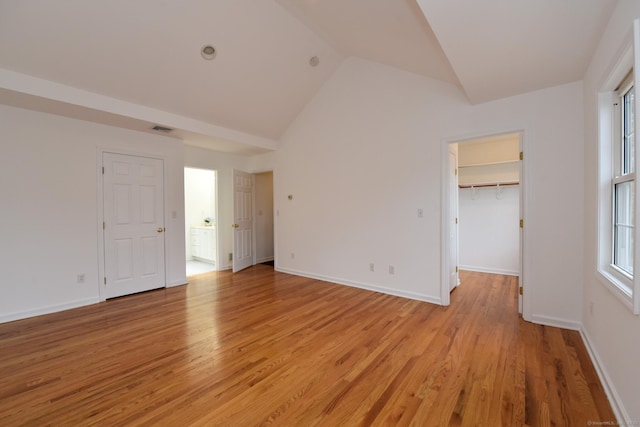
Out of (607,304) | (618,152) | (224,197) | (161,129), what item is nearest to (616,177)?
(618,152)

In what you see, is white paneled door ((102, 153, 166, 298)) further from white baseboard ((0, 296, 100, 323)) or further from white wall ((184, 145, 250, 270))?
white wall ((184, 145, 250, 270))

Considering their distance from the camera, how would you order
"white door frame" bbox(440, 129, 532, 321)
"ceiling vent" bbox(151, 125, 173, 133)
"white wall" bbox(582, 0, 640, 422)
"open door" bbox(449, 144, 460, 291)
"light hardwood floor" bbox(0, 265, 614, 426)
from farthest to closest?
"ceiling vent" bbox(151, 125, 173, 133), "open door" bbox(449, 144, 460, 291), "white door frame" bbox(440, 129, 532, 321), "light hardwood floor" bbox(0, 265, 614, 426), "white wall" bbox(582, 0, 640, 422)

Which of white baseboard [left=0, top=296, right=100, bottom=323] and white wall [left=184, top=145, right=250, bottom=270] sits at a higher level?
white wall [left=184, top=145, right=250, bottom=270]

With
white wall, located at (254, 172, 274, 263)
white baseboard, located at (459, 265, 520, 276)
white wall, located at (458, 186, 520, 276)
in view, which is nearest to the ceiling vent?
white wall, located at (254, 172, 274, 263)

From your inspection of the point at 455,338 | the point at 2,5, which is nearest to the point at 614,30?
the point at 455,338

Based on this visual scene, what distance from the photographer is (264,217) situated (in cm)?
671

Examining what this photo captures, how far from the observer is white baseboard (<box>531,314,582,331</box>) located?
2.77 meters

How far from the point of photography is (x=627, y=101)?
6.48ft

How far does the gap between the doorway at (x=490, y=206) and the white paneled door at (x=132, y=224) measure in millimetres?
5195

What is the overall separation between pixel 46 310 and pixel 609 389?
5.58m

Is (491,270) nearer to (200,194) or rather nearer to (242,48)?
(242,48)

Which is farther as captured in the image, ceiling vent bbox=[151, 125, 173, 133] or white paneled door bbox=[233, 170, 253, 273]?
white paneled door bbox=[233, 170, 253, 273]

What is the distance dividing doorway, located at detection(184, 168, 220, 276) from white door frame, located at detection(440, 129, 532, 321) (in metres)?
5.29

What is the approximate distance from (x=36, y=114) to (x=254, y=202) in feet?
12.0
